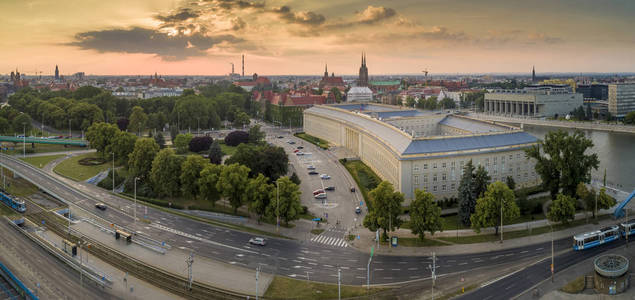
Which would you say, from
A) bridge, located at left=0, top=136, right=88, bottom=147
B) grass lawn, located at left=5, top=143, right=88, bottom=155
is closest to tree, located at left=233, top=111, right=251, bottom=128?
grass lawn, located at left=5, top=143, right=88, bottom=155

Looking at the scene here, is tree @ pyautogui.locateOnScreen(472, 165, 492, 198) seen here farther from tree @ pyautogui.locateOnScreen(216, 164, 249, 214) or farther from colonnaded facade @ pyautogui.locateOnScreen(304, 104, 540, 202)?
tree @ pyautogui.locateOnScreen(216, 164, 249, 214)

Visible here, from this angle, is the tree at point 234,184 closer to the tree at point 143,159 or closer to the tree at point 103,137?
the tree at point 143,159

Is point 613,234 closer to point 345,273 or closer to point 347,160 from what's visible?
point 345,273

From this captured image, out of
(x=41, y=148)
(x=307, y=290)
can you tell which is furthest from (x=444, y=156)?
(x=41, y=148)

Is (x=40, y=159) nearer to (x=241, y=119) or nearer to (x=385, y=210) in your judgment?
(x=241, y=119)

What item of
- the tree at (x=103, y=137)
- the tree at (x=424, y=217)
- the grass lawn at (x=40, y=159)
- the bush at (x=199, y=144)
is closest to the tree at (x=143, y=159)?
the tree at (x=103, y=137)

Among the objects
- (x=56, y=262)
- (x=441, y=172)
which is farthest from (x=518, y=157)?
(x=56, y=262)

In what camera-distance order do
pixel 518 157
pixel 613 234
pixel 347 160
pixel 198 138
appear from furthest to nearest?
1. pixel 198 138
2. pixel 347 160
3. pixel 518 157
4. pixel 613 234
